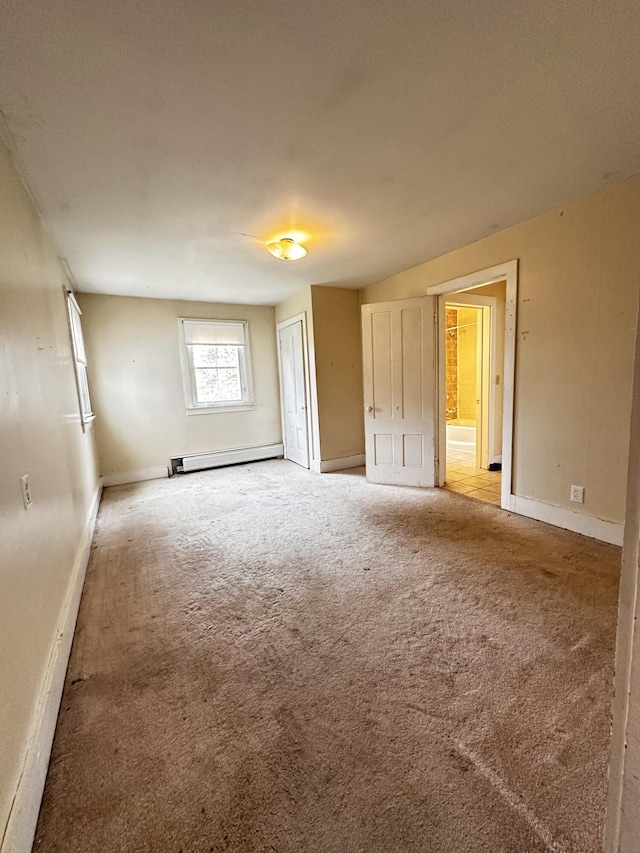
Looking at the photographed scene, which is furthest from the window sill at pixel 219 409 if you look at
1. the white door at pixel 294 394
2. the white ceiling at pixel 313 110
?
the white ceiling at pixel 313 110

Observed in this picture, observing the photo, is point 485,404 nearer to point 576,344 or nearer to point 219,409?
point 576,344

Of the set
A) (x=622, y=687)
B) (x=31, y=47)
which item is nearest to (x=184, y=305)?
(x=31, y=47)

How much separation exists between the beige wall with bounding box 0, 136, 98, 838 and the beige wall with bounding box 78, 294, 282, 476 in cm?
203

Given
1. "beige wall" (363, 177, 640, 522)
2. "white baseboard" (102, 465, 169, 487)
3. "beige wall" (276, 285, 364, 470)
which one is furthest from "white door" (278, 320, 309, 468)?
"beige wall" (363, 177, 640, 522)

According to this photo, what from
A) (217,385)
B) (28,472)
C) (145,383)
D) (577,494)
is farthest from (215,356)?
(577,494)

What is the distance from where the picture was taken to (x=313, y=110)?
62.9 inches

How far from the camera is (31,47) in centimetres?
126

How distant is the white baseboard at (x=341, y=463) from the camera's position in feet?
16.0

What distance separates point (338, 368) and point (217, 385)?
74.2 inches

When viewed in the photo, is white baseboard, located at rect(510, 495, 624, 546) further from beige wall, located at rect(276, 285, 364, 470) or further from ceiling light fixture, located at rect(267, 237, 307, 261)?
ceiling light fixture, located at rect(267, 237, 307, 261)

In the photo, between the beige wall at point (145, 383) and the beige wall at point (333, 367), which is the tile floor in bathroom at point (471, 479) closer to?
the beige wall at point (333, 367)

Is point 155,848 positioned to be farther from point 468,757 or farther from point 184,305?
point 184,305

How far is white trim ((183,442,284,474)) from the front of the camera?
5.22m

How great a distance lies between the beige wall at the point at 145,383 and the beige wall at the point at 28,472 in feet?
6.66
